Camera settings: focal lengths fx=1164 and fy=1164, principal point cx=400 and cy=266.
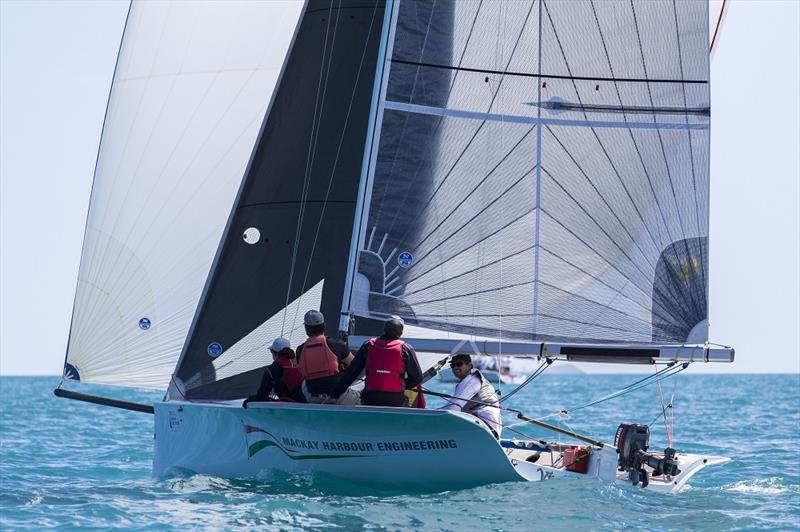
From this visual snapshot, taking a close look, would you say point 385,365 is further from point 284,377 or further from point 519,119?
point 519,119

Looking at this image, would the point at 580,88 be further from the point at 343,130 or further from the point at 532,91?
the point at 343,130

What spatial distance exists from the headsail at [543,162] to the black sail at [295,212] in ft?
4.14

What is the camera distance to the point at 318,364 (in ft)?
31.7

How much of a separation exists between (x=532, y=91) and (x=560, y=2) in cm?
82

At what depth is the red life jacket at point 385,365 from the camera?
9.16 m

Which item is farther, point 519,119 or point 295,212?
point 295,212

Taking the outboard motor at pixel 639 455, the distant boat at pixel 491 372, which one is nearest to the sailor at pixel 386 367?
the outboard motor at pixel 639 455

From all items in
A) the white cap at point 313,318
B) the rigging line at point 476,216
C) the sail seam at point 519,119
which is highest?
the sail seam at point 519,119

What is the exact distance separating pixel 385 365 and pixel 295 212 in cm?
299

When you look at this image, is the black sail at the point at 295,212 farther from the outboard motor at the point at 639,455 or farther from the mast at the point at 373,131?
the outboard motor at the point at 639,455

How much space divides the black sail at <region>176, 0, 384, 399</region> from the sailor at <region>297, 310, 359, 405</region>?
1535mm

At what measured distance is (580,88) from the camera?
10.5 m

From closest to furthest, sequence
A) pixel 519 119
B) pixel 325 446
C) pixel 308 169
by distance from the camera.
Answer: pixel 325 446
pixel 519 119
pixel 308 169

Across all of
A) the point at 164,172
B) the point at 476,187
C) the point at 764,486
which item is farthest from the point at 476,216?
the point at 764,486
